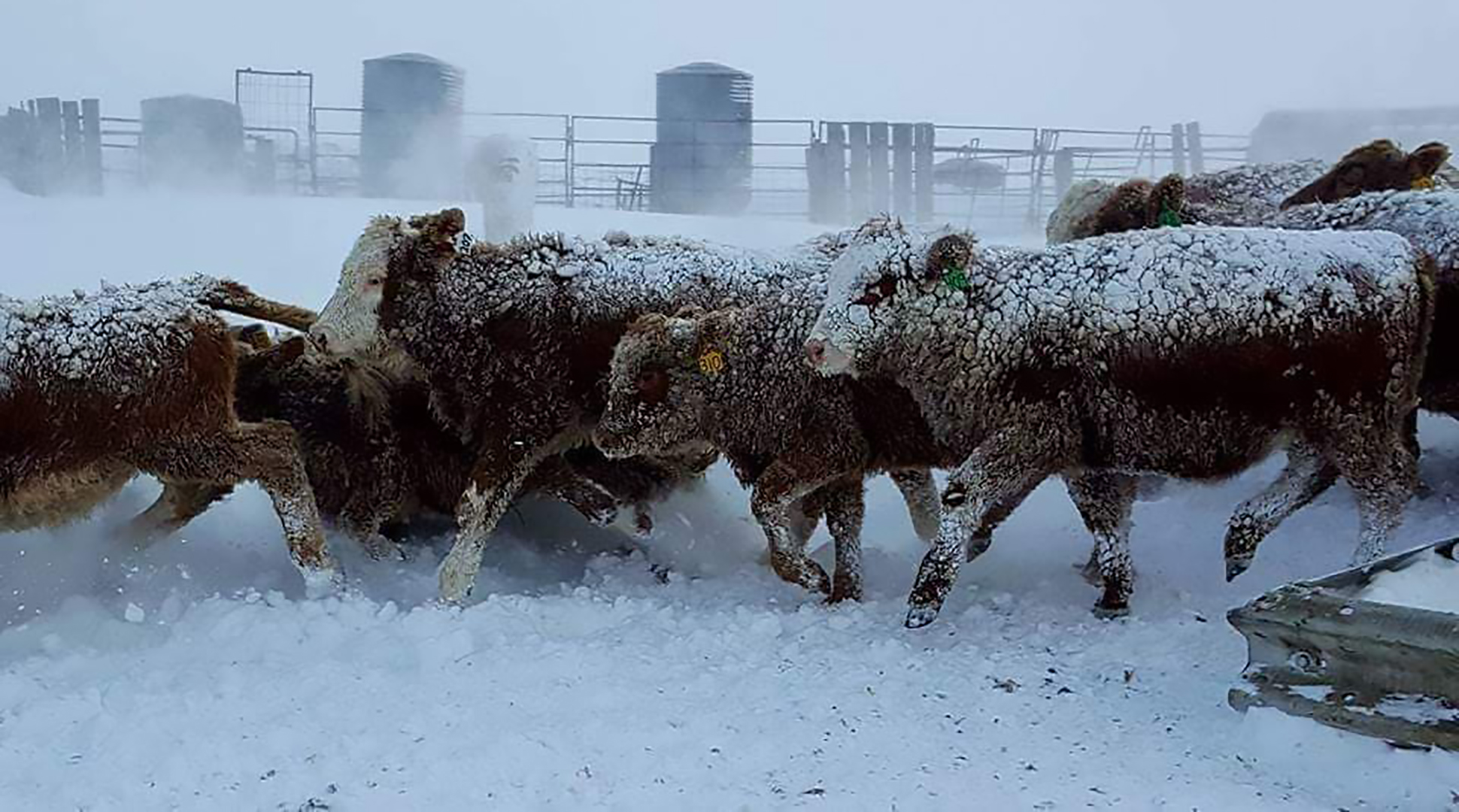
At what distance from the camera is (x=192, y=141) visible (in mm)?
25469

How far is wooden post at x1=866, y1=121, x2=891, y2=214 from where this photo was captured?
26.4 metres

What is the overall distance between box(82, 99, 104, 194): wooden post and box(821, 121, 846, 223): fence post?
12303 millimetres

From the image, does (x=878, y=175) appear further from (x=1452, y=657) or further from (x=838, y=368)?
(x=1452, y=657)

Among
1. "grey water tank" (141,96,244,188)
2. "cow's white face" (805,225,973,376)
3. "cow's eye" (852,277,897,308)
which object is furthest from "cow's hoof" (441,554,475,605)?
"grey water tank" (141,96,244,188)

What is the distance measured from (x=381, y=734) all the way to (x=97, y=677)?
1764mm

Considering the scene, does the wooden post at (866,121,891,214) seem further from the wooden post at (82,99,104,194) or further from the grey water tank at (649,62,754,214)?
the wooden post at (82,99,104,194)

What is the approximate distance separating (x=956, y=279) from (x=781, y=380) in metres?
1.17

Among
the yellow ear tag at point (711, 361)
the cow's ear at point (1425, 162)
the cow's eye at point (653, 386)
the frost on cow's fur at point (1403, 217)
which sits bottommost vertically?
the cow's eye at point (653, 386)

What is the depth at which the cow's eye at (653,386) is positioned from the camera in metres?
8.14

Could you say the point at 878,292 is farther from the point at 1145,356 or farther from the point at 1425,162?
the point at 1425,162

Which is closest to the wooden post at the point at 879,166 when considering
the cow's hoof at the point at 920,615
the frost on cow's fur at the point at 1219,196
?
the frost on cow's fur at the point at 1219,196

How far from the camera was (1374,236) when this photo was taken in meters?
7.40

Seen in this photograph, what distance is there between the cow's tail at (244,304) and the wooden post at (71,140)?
1769 centimetres

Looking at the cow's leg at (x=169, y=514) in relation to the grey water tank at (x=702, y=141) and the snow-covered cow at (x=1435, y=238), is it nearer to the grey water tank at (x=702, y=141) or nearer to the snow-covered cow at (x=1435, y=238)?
the snow-covered cow at (x=1435, y=238)
